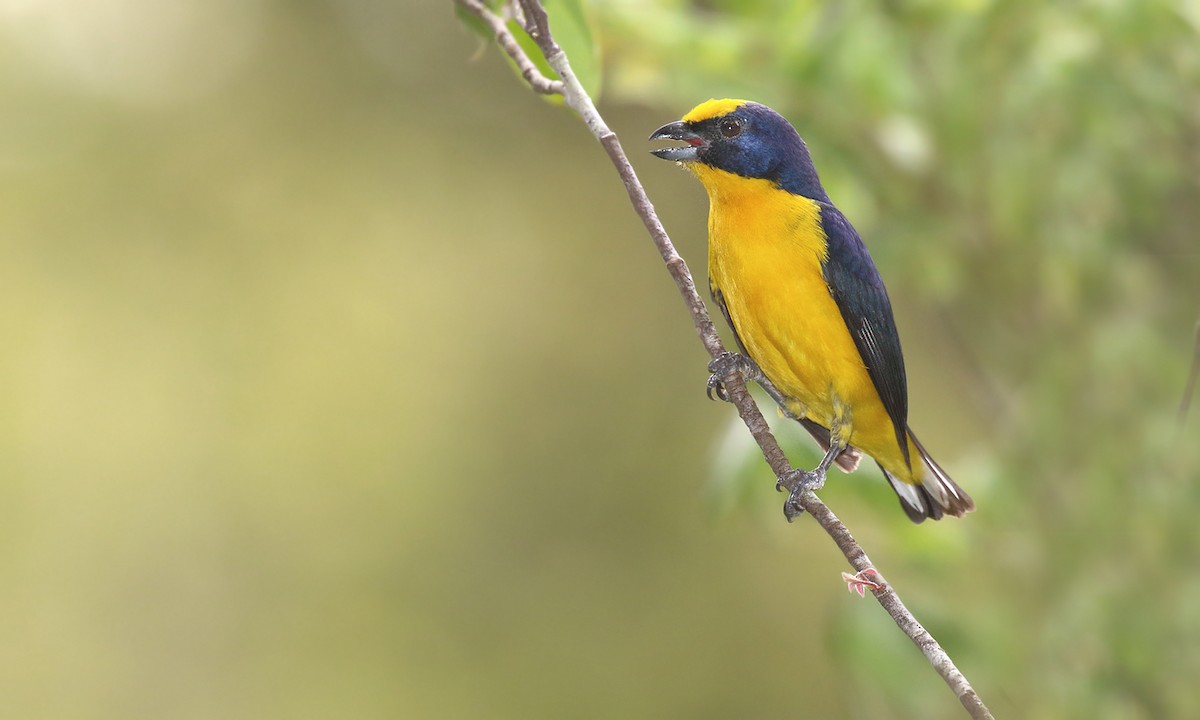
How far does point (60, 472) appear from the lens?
35.7ft

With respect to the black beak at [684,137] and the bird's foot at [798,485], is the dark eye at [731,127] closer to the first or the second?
the black beak at [684,137]

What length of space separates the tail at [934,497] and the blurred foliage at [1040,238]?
0.07 m

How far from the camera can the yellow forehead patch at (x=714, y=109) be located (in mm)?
3312

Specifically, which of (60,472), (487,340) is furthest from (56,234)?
(487,340)

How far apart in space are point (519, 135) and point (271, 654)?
5.53 metres

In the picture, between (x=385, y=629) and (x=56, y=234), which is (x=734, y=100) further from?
(x=56, y=234)

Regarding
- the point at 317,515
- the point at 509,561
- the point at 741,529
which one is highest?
the point at 317,515

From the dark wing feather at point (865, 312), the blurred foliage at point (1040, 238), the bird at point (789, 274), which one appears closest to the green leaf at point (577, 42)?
the bird at point (789, 274)

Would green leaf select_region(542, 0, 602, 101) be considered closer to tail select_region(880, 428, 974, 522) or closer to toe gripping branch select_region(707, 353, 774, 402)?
toe gripping branch select_region(707, 353, 774, 402)

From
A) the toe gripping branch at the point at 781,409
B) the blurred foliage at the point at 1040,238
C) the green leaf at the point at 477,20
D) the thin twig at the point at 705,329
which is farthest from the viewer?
the blurred foliage at the point at 1040,238

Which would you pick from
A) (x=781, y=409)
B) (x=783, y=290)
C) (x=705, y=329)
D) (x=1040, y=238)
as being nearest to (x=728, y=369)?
(x=705, y=329)

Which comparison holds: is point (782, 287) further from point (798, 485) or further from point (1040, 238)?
point (1040, 238)

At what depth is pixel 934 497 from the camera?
3725mm

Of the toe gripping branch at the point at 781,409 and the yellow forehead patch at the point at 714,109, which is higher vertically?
the yellow forehead patch at the point at 714,109
